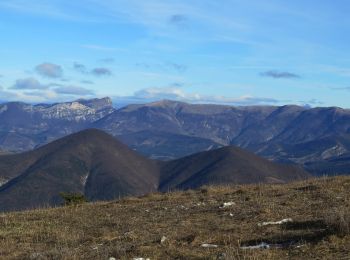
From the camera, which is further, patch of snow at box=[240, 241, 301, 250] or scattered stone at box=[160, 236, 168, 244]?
scattered stone at box=[160, 236, 168, 244]

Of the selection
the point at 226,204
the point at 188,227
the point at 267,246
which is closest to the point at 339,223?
the point at 267,246

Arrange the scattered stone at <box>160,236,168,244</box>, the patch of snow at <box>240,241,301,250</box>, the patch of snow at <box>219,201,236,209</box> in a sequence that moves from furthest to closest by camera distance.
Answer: the patch of snow at <box>219,201,236,209</box>
the scattered stone at <box>160,236,168,244</box>
the patch of snow at <box>240,241,301,250</box>

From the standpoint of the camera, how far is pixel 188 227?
1997 cm

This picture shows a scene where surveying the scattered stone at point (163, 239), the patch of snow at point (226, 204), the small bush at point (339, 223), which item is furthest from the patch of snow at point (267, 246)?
the patch of snow at point (226, 204)

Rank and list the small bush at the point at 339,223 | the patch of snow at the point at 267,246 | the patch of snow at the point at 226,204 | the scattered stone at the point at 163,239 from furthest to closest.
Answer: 1. the patch of snow at the point at 226,204
2. the scattered stone at the point at 163,239
3. the small bush at the point at 339,223
4. the patch of snow at the point at 267,246

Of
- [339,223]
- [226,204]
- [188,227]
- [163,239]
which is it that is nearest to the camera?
[339,223]

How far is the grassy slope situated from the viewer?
1566cm

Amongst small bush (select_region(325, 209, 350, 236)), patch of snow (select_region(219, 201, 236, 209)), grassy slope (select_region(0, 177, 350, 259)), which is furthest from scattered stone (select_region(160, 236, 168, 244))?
patch of snow (select_region(219, 201, 236, 209))

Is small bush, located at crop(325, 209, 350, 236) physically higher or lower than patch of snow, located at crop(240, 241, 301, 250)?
higher

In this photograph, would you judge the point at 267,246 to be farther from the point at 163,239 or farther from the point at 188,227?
the point at 188,227

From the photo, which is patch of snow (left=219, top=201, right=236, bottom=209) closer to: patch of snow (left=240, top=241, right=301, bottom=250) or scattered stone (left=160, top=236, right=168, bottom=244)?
scattered stone (left=160, top=236, right=168, bottom=244)

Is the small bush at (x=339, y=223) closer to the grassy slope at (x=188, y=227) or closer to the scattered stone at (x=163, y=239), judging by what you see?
the grassy slope at (x=188, y=227)

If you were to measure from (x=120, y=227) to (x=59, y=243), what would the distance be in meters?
2.97

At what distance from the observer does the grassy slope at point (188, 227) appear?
15.7m
